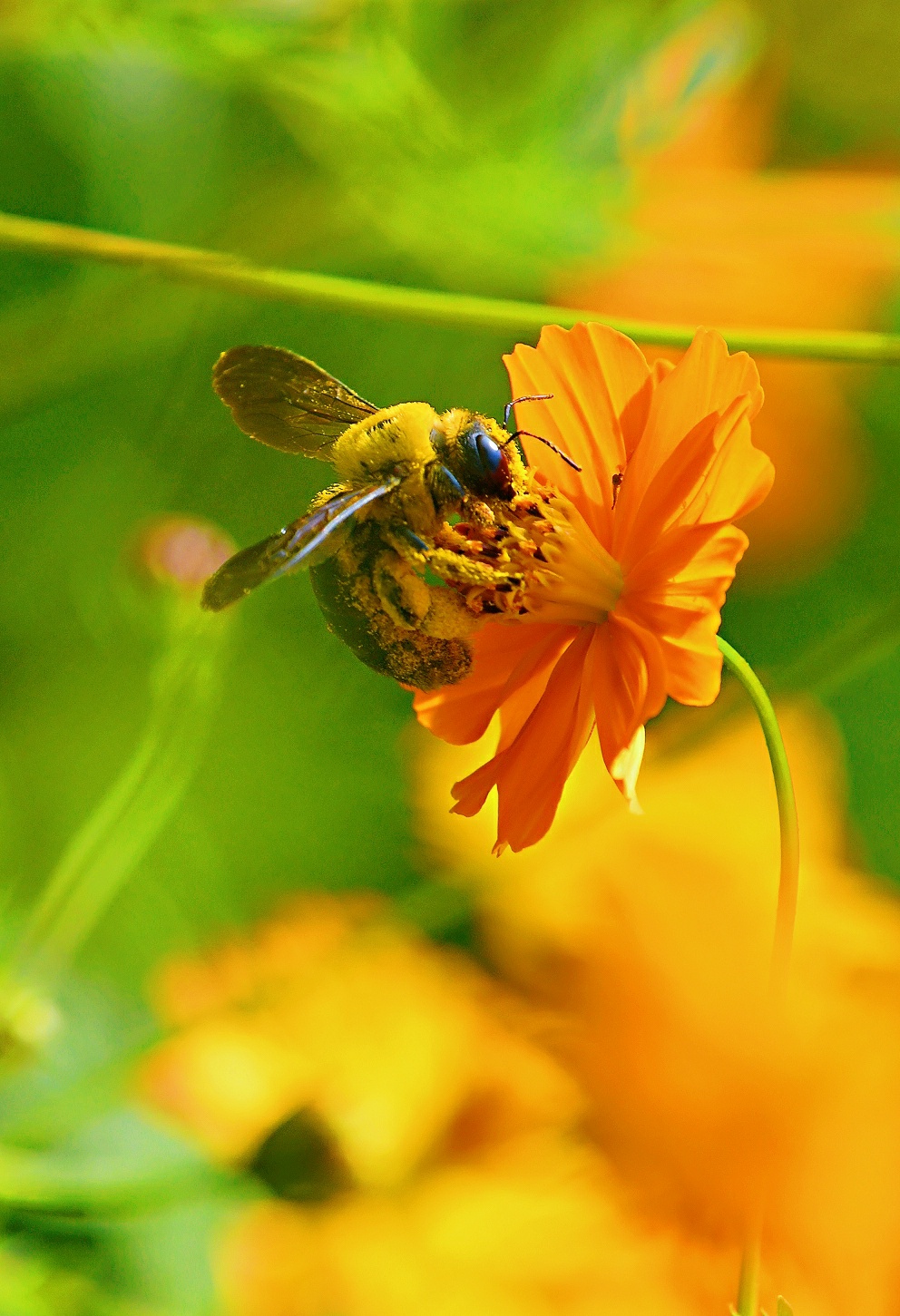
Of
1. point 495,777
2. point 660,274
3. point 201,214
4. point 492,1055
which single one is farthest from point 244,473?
point 495,777

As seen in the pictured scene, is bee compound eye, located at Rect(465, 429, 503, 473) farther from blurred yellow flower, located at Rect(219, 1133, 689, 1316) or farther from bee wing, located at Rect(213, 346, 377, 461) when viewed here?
blurred yellow flower, located at Rect(219, 1133, 689, 1316)

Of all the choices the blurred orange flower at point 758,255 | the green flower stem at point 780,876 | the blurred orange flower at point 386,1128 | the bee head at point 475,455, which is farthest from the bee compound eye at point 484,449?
the blurred orange flower at point 758,255

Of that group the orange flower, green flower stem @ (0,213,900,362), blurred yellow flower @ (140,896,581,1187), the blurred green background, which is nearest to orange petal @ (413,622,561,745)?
the orange flower

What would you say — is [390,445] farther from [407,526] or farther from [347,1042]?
[347,1042]

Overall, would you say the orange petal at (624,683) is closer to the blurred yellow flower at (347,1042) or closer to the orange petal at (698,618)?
the orange petal at (698,618)

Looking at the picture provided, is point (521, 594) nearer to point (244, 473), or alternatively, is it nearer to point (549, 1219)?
point (549, 1219)

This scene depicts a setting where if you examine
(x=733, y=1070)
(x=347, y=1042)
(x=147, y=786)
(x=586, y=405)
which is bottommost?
(x=347, y=1042)

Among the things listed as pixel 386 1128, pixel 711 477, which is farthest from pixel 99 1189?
pixel 711 477
